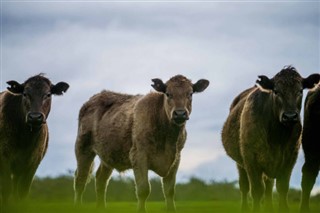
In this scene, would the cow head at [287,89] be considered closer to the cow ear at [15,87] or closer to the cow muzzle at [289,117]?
the cow muzzle at [289,117]

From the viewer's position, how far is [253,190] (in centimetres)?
1197

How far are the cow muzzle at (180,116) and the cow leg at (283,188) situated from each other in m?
2.35

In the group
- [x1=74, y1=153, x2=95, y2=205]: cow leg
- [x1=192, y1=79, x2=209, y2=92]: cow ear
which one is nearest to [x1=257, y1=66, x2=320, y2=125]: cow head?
[x1=192, y1=79, x2=209, y2=92]: cow ear

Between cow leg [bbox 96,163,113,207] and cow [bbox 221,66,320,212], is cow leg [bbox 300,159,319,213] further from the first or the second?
cow leg [bbox 96,163,113,207]

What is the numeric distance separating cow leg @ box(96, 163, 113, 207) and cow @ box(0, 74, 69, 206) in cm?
274

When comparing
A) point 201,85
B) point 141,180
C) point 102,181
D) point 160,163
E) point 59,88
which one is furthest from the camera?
point 102,181

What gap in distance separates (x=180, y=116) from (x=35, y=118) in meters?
3.27

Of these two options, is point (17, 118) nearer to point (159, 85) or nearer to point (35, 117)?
point (35, 117)

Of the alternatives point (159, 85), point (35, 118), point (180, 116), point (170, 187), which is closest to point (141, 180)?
point (170, 187)

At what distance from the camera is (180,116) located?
41.0 feet

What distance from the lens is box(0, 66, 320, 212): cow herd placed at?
12.0 meters

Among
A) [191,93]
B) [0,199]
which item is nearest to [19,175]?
[0,199]

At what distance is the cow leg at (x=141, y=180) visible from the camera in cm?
1279

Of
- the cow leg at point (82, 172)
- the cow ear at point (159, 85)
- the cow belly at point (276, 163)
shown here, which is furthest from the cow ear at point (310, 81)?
→ the cow leg at point (82, 172)
